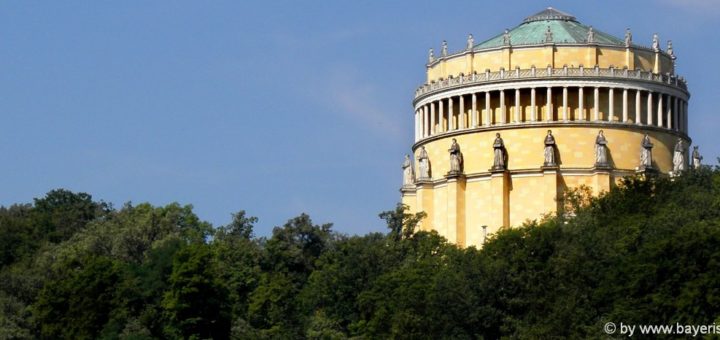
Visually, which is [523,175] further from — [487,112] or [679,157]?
[679,157]

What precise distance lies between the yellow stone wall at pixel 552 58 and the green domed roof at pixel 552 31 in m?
0.45

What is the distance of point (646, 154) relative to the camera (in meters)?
130

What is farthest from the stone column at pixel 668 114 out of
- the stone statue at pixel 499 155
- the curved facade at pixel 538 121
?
the stone statue at pixel 499 155

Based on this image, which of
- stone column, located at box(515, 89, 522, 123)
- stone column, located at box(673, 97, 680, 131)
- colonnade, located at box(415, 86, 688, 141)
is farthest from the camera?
stone column, located at box(673, 97, 680, 131)

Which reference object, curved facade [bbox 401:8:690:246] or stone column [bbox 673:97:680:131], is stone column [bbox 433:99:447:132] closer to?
curved facade [bbox 401:8:690:246]

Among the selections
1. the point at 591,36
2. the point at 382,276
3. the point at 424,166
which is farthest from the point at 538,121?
the point at 382,276

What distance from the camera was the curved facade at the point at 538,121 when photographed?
425 feet

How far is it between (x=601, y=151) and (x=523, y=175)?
402 cm

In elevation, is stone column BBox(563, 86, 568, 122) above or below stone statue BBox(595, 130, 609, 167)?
above

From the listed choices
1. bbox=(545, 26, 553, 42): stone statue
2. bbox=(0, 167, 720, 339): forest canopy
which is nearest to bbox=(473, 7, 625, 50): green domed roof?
bbox=(545, 26, 553, 42): stone statue

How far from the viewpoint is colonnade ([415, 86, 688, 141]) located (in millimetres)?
130250

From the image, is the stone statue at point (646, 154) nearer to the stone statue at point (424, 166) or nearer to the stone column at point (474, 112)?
the stone column at point (474, 112)

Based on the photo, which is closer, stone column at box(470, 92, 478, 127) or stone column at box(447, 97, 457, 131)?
stone column at box(470, 92, 478, 127)

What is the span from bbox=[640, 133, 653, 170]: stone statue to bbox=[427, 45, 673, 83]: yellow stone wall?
3783mm
